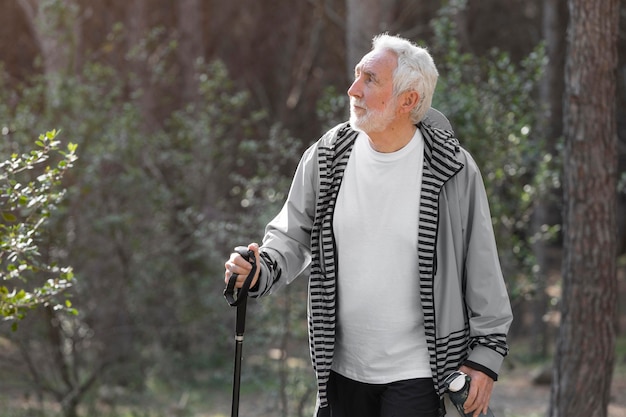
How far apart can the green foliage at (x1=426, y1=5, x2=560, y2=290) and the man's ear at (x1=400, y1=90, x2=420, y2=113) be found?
12.1ft

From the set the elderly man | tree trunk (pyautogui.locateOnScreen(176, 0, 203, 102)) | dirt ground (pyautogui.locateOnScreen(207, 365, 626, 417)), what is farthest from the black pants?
tree trunk (pyautogui.locateOnScreen(176, 0, 203, 102))

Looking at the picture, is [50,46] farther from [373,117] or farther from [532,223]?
[373,117]

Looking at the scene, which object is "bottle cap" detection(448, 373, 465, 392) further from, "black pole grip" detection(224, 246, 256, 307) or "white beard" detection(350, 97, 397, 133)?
"white beard" detection(350, 97, 397, 133)

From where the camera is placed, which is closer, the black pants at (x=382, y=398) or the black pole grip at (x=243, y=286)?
the black pole grip at (x=243, y=286)

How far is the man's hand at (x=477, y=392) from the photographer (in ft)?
10.3

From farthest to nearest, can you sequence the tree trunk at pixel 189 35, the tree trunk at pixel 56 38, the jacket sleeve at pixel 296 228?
the tree trunk at pixel 189 35 < the tree trunk at pixel 56 38 < the jacket sleeve at pixel 296 228

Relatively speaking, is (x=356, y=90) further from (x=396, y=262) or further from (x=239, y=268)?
(x=239, y=268)

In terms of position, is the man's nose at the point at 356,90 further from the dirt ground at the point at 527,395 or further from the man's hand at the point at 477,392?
the dirt ground at the point at 527,395

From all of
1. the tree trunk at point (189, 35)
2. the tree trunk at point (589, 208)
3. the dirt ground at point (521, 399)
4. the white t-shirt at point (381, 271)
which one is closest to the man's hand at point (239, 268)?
the white t-shirt at point (381, 271)

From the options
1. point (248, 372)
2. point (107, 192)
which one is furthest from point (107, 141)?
point (248, 372)

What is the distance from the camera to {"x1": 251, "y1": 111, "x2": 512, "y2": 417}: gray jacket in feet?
10.4

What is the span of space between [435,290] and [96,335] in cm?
652

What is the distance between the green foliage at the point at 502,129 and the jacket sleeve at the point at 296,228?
3.71 meters

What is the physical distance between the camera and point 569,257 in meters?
5.67
